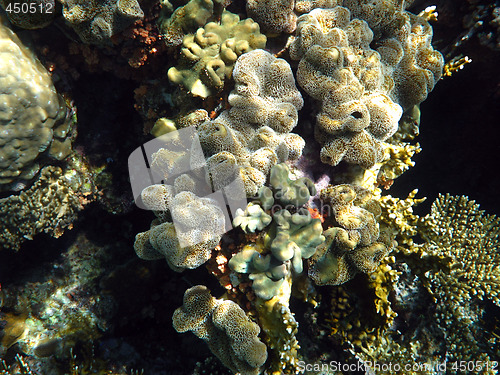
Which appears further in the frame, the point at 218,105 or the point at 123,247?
the point at 123,247

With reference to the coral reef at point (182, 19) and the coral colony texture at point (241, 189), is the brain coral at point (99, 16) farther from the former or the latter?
the coral reef at point (182, 19)

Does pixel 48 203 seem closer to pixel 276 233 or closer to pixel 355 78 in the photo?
pixel 276 233

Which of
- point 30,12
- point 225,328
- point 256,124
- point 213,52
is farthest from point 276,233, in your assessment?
point 30,12

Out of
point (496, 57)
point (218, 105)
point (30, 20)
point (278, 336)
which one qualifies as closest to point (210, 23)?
point (218, 105)

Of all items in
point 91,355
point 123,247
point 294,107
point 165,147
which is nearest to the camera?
point 294,107

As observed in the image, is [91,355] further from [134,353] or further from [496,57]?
[496,57]

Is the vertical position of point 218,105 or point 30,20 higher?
point 30,20

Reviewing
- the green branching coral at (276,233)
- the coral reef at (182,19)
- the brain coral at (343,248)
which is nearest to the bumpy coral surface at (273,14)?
the coral reef at (182,19)
